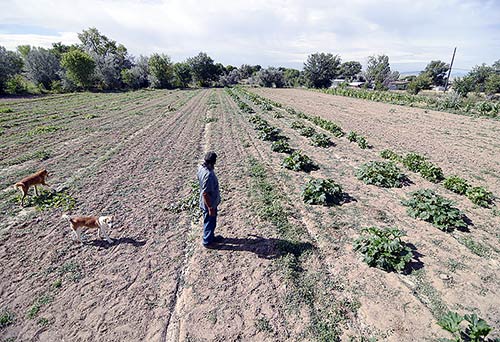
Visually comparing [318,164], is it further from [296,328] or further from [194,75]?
[194,75]

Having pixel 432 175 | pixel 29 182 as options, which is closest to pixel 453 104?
pixel 432 175

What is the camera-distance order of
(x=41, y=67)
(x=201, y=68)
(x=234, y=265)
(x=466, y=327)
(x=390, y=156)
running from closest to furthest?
(x=466, y=327)
(x=234, y=265)
(x=390, y=156)
(x=41, y=67)
(x=201, y=68)

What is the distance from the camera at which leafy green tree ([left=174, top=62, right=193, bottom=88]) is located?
7100 cm

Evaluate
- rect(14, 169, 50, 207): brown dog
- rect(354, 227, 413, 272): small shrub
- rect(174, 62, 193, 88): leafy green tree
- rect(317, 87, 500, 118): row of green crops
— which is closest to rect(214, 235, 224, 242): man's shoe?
rect(354, 227, 413, 272): small shrub

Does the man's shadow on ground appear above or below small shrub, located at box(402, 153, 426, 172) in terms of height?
below

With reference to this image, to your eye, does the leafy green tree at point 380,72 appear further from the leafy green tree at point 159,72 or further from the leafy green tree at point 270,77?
the leafy green tree at point 159,72

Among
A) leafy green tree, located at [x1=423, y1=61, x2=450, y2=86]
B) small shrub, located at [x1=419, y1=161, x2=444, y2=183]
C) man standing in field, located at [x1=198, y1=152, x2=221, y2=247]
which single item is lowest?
small shrub, located at [x1=419, y1=161, x2=444, y2=183]

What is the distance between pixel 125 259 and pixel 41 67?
61712mm

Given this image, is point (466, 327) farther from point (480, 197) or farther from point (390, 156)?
point (390, 156)

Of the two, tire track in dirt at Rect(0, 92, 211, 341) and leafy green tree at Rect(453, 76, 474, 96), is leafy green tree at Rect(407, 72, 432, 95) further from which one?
tire track in dirt at Rect(0, 92, 211, 341)

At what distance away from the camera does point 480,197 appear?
7680mm

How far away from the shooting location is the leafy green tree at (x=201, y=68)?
250ft

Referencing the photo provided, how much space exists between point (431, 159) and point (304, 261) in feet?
33.9

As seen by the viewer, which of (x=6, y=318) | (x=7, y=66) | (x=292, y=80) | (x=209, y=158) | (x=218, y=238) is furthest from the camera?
(x=292, y=80)
